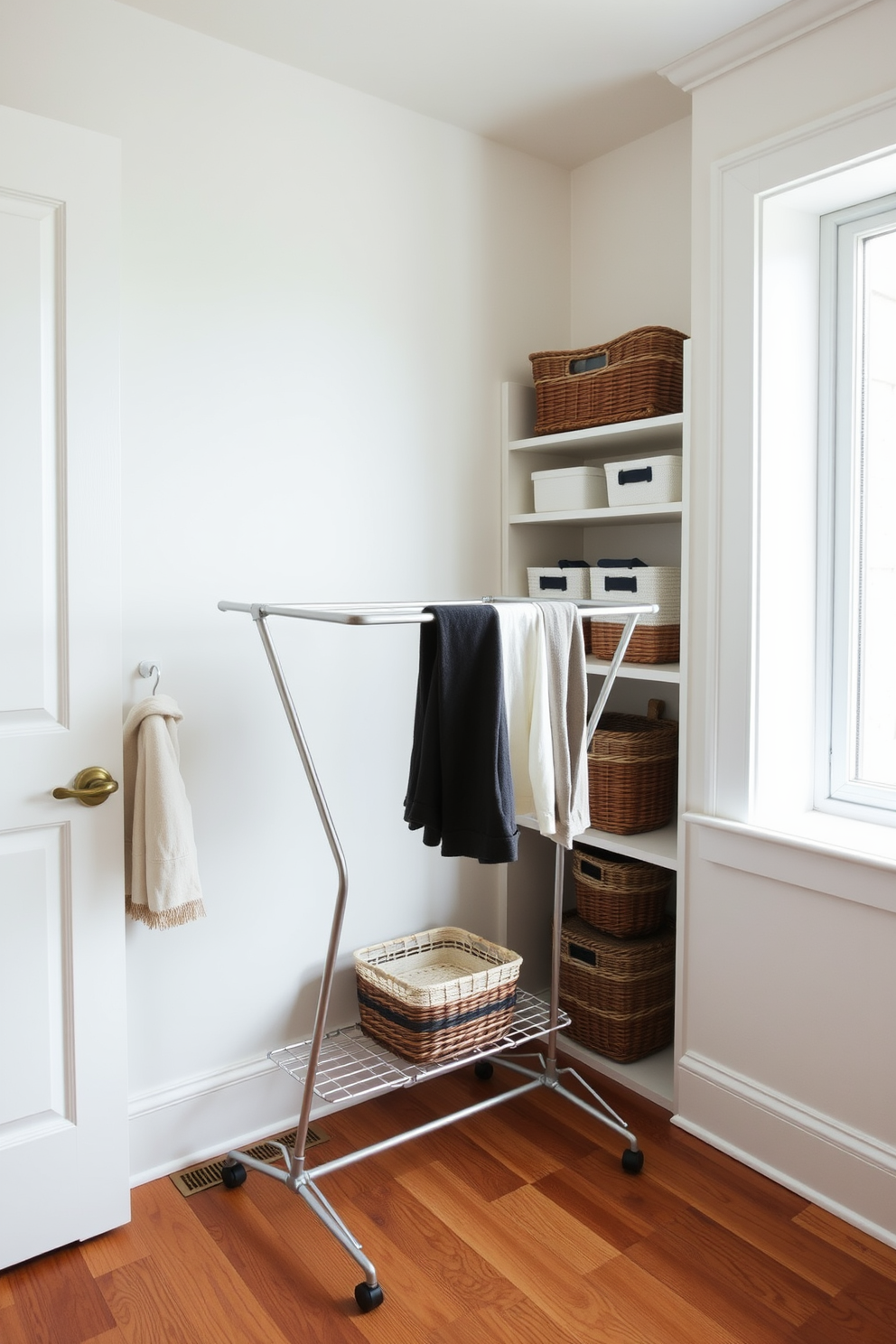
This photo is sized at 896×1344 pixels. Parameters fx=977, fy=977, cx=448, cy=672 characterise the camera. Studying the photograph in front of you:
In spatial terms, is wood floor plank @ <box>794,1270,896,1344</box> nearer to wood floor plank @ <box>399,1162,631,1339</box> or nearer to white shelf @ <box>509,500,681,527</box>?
wood floor plank @ <box>399,1162,631,1339</box>

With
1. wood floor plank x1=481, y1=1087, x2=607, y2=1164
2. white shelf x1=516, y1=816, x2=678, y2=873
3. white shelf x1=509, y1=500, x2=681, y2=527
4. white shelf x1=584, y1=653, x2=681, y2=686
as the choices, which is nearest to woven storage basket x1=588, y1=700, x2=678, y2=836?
white shelf x1=516, y1=816, x2=678, y2=873

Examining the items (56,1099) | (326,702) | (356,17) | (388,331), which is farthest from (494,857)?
(356,17)

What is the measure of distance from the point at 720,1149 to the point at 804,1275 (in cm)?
40

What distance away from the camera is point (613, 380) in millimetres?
2420

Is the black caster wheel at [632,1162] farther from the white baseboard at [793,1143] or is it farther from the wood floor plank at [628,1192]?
the white baseboard at [793,1143]

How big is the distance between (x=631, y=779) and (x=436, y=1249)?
1.12m

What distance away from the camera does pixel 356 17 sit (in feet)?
6.69

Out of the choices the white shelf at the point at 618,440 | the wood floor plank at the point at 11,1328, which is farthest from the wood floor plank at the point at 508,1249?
the white shelf at the point at 618,440

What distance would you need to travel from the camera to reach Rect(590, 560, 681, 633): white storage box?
237 cm

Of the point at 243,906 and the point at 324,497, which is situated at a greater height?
the point at 324,497

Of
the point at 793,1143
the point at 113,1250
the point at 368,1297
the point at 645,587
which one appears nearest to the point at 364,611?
the point at 645,587

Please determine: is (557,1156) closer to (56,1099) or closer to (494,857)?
(494,857)

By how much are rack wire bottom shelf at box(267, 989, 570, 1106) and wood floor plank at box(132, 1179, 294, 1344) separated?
34 cm

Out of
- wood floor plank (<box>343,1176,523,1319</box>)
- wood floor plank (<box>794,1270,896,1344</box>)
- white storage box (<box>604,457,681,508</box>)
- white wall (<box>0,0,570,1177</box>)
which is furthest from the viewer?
white storage box (<box>604,457,681,508</box>)
